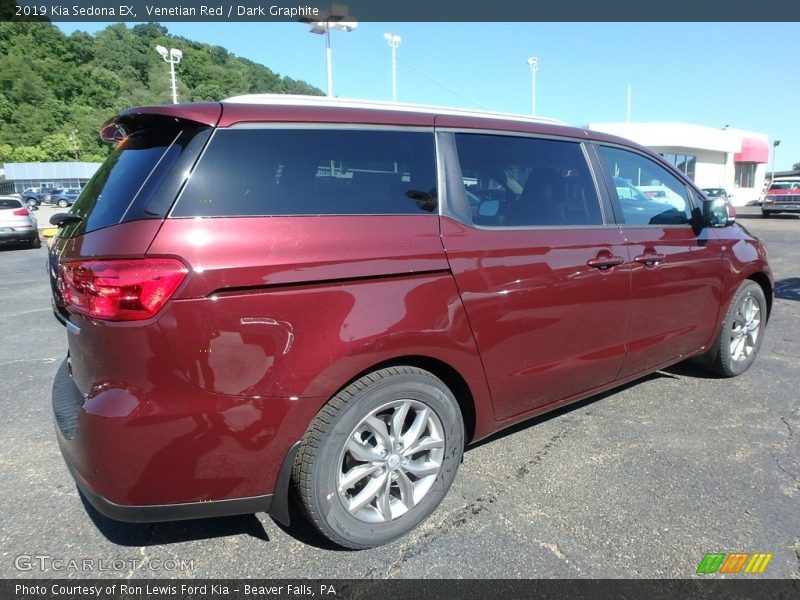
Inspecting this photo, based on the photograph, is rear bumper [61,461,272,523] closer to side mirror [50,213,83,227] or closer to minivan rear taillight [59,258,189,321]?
minivan rear taillight [59,258,189,321]

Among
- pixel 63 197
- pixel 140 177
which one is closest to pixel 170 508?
pixel 140 177

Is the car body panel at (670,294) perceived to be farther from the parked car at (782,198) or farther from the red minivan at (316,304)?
the parked car at (782,198)

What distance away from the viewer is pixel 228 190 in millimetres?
2064

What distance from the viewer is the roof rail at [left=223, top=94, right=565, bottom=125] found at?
91.4 inches

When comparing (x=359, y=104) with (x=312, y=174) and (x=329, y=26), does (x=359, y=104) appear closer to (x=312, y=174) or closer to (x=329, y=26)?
(x=312, y=174)

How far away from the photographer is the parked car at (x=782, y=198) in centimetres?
2481

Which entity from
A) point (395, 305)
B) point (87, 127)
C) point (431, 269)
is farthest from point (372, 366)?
point (87, 127)

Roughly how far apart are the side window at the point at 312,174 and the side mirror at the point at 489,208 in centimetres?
29

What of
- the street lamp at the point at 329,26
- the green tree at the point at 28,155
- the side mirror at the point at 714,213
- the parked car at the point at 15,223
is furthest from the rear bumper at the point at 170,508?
the green tree at the point at 28,155

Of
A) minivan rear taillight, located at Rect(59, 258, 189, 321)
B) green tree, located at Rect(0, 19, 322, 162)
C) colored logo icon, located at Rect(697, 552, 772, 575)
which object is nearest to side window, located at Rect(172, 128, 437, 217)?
minivan rear taillight, located at Rect(59, 258, 189, 321)

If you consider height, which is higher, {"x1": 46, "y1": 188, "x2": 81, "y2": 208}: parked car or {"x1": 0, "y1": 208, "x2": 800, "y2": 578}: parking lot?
{"x1": 46, "y1": 188, "x2": 81, "y2": 208}: parked car

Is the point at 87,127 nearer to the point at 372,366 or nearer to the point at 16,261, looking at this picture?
the point at 16,261

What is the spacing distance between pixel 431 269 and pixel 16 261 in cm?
1389

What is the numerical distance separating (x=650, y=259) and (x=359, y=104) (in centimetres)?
197
